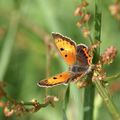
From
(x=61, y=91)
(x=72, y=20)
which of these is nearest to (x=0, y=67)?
(x=61, y=91)

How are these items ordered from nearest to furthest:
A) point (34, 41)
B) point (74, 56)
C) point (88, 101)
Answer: point (88, 101)
point (74, 56)
point (34, 41)

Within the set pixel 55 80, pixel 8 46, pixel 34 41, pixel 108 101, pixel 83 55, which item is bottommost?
pixel 108 101

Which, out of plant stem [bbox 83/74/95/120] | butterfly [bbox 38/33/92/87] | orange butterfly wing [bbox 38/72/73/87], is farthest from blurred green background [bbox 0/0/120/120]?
orange butterfly wing [bbox 38/72/73/87]

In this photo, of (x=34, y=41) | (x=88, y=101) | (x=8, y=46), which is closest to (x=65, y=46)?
(x=88, y=101)

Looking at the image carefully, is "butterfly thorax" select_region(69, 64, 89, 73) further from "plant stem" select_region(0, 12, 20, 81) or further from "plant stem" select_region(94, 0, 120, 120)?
"plant stem" select_region(0, 12, 20, 81)

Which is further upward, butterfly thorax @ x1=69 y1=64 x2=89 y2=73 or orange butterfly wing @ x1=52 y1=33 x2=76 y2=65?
orange butterfly wing @ x1=52 y1=33 x2=76 y2=65

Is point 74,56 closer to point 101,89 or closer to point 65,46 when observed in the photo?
point 65,46

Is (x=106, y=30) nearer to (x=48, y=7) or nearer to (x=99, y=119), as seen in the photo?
(x=48, y=7)

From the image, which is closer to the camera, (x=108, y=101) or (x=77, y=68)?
(x=108, y=101)
